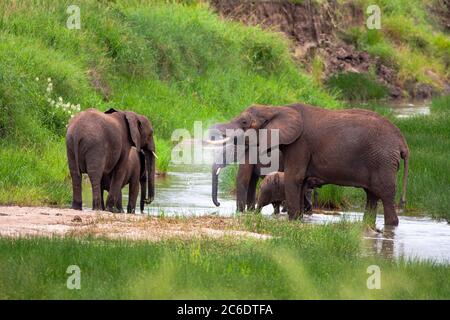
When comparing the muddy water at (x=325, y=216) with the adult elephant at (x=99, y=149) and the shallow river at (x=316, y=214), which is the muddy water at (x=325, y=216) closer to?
the shallow river at (x=316, y=214)

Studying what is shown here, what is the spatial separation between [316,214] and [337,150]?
6.81 feet

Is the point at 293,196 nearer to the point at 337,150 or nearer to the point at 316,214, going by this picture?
the point at 337,150

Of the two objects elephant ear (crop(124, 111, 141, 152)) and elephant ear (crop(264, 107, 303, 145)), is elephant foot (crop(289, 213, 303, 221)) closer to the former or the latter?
elephant ear (crop(264, 107, 303, 145))

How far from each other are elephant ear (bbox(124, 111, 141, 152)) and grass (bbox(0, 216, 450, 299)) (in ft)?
14.3

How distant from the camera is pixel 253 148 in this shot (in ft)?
51.8

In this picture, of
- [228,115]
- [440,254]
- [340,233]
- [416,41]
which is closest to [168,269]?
[340,233]

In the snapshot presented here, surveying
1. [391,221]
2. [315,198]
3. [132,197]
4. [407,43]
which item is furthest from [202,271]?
[407,43]

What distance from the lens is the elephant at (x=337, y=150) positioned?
15203mm

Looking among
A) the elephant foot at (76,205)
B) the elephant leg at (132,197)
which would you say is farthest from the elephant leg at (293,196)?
the elephant foot at (76,205)

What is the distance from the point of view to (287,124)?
15.3 m

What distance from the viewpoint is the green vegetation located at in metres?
19.2

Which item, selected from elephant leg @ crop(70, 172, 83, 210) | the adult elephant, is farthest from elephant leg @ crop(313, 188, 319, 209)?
elephant leg @ crop(70, 172, 83, 210)
